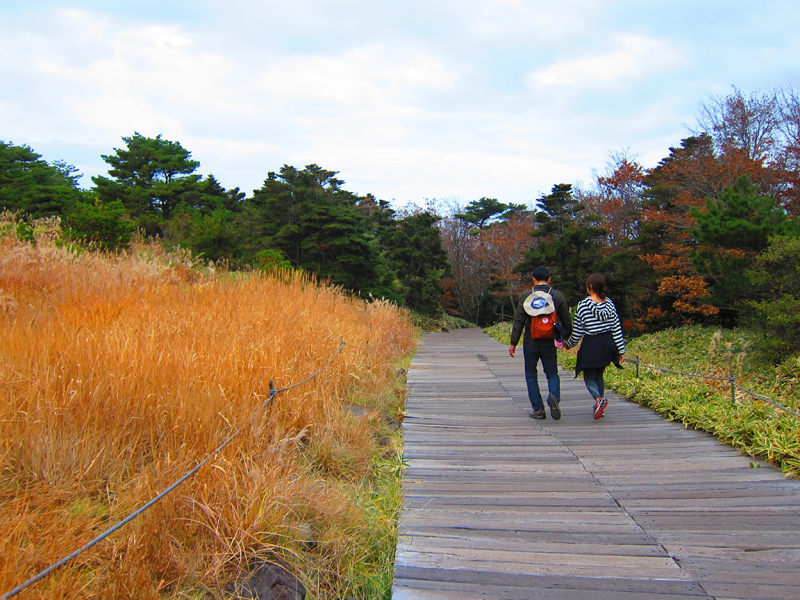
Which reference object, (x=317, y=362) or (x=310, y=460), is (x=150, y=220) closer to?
(x=317, y=362)

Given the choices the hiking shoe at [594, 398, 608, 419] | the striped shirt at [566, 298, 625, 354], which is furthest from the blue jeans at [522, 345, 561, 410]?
the hiking shoe at [594, 398, 608, 419]

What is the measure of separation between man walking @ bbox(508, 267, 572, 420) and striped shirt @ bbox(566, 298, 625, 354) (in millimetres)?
167

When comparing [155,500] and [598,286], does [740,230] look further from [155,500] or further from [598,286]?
[155,500]

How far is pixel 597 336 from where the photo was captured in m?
5.00

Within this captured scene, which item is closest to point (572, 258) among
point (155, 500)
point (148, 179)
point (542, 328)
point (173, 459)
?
point (542, 328)

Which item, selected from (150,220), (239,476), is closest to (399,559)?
(239,476)

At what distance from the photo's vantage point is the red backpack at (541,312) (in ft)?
15.9

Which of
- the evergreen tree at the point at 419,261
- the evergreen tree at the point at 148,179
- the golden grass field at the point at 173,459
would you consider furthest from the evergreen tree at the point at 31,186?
the golden grass field at the point at 173,459

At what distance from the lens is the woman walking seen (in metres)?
4.96

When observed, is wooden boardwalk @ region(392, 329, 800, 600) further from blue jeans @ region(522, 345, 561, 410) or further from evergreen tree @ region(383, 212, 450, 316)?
evergreen tree @ region(383, 212, 450, 316)

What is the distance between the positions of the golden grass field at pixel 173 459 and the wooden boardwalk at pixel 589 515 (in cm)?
30

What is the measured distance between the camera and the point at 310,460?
354cm

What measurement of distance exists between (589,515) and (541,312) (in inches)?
86.6

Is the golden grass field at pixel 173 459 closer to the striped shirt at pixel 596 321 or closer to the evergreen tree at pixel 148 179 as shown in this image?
the striped shirt at pixel 596 321
